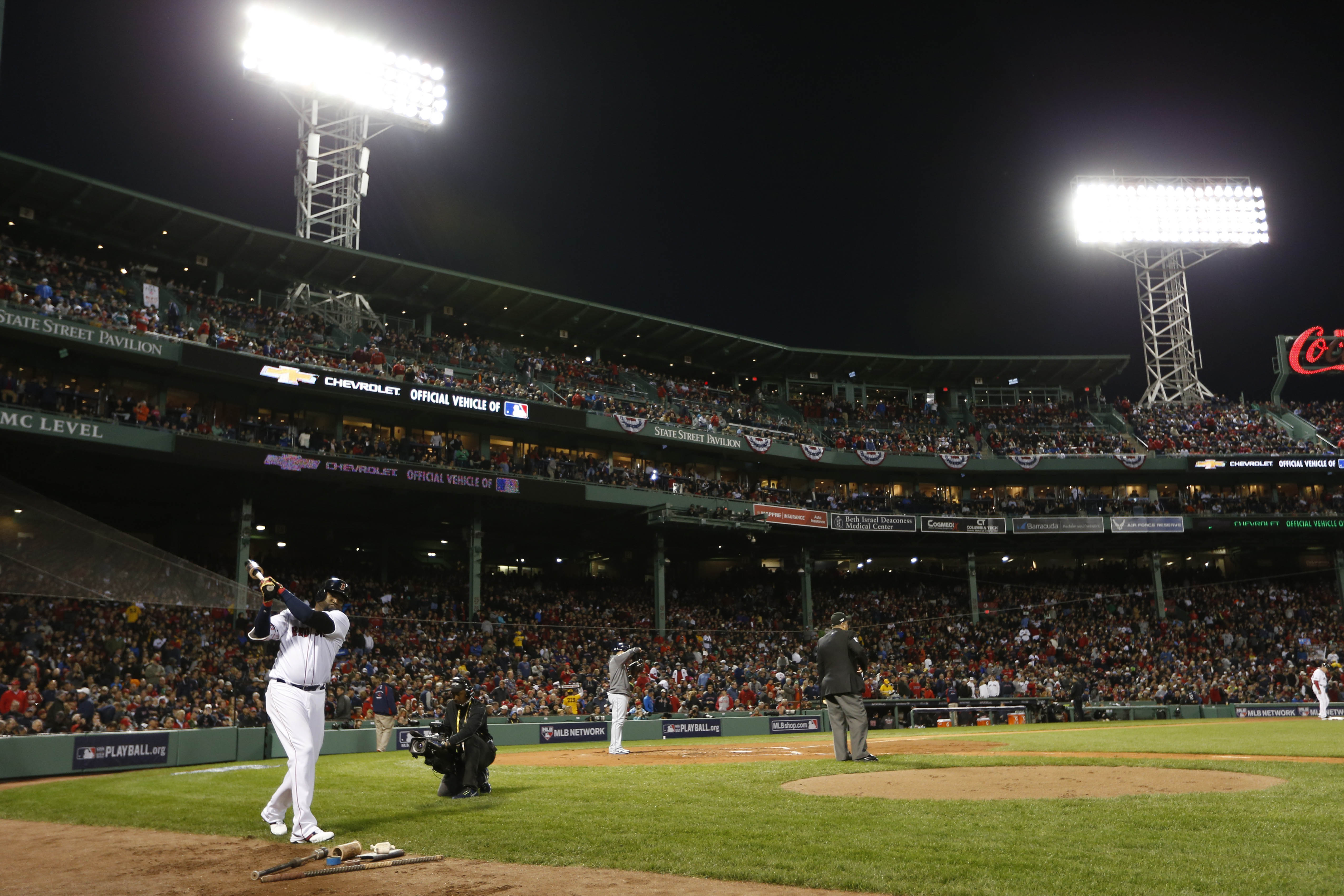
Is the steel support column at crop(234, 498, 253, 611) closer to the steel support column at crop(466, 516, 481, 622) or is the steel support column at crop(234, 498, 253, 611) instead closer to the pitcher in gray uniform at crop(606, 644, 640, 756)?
the steel support column at crop(466, 516, 481, 622)

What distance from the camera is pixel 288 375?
31609 millimetres

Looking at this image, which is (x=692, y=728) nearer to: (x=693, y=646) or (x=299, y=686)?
(x=693, y=646)

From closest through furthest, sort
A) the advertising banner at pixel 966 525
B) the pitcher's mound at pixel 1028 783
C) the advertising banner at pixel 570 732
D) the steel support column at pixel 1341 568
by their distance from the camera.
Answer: the pitcher's mound at pixel 1028 783, the advertising banner at pixel 570 732, the advertising banner at pixel 966 525, the steel support column at pixel 1341 568

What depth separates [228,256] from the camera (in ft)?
123

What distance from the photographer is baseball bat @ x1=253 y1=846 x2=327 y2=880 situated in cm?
643

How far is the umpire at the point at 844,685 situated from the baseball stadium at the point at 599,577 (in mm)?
65

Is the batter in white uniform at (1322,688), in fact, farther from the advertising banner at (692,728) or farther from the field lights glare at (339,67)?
the field lights glare at (339,67)

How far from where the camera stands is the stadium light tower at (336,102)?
129 ft

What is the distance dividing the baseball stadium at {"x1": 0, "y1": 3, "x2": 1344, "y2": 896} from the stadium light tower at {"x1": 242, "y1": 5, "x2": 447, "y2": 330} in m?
0.21

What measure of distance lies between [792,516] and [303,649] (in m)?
33.6

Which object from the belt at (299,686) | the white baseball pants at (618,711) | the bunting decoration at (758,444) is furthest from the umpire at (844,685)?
the bunting decoration at (758,444)

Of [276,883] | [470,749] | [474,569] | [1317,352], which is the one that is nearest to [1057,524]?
[1317,352]

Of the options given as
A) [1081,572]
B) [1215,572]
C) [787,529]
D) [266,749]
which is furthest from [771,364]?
[266,749]

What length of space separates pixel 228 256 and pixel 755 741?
28.2 metres
